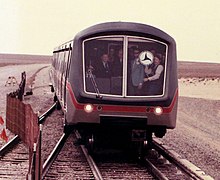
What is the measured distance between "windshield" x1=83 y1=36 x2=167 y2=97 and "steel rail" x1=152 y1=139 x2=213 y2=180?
162cm

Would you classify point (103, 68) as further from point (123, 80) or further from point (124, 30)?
point (124, 30)

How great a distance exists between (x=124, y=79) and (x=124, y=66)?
295 millimetres

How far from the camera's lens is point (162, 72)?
11.4 meters

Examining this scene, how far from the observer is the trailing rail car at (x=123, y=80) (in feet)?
36.4

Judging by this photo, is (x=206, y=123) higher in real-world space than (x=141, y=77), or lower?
lower

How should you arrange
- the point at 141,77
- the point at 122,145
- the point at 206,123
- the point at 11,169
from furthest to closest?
the point at 206,123
the point at 122,145
the point at 141,77
the point at 11,169

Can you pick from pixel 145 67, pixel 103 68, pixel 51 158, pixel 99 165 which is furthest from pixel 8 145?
pixel 145 67

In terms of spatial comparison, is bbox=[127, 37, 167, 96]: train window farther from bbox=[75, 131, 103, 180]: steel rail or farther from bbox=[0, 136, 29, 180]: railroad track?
bbox=[0, 136, 29, 180]: railroad track

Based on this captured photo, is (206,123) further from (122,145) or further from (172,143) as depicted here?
(122,145)

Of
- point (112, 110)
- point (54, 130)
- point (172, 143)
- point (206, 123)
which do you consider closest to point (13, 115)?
point (54, 130)

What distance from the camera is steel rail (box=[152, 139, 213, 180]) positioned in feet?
33.7

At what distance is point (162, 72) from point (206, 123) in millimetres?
13843

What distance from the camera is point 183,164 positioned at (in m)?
11.3

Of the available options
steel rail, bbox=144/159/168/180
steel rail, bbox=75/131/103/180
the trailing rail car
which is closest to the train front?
the trailing rail car
